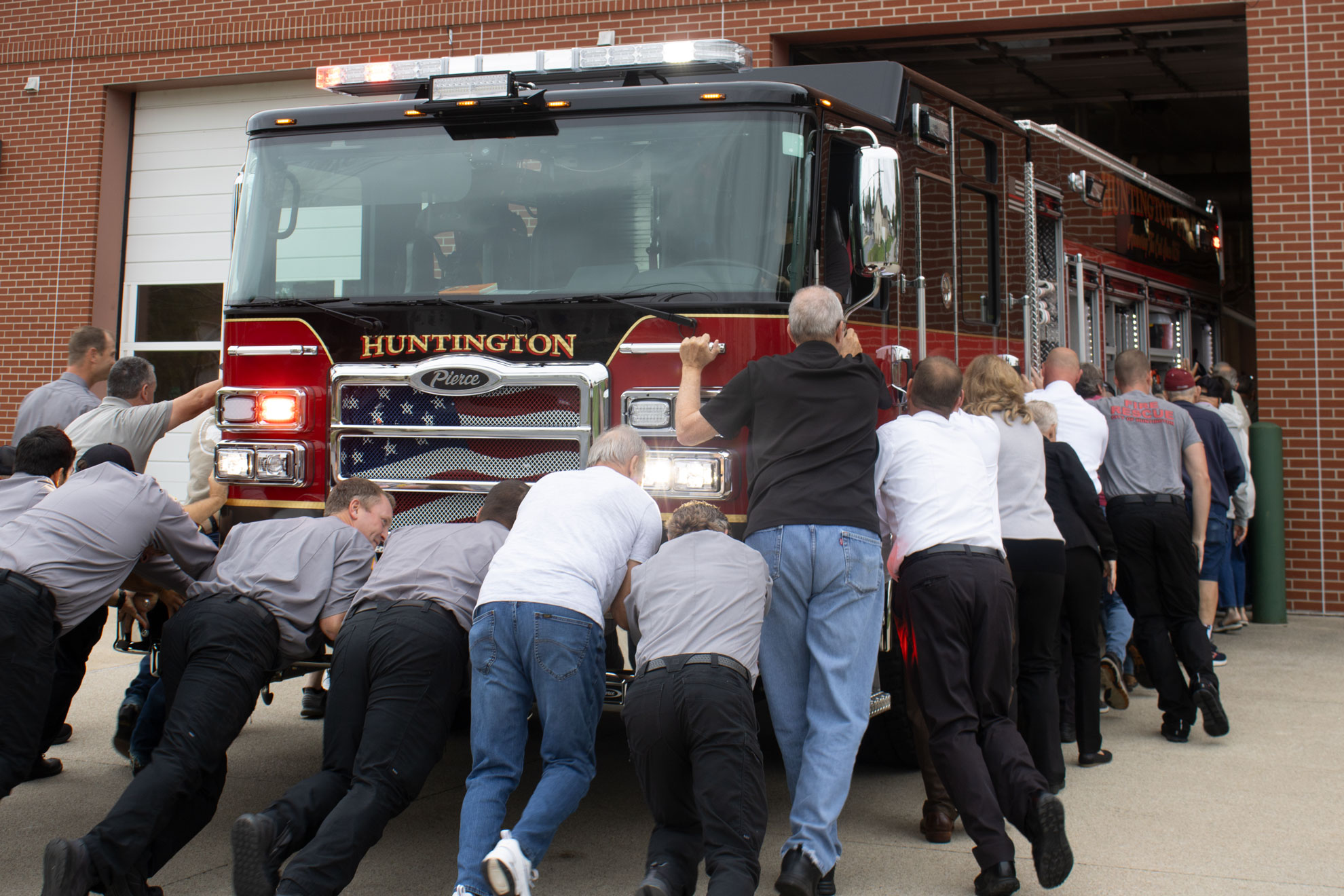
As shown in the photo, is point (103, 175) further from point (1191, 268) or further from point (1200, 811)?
point (1200, 811)

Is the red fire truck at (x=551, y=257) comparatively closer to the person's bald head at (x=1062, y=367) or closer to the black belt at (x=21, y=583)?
the person's bald head at (x=1062, y=367)

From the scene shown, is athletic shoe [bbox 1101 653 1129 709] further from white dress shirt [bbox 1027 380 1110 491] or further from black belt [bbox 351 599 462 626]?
black belt [bbox 351 599 462 626]

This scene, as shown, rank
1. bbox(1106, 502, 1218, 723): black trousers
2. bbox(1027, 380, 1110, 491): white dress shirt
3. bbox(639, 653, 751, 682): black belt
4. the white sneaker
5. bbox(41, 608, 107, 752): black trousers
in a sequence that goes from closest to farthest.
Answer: the white sneaker
bbox(639, 653, 751, 682): black belt
bbox(41, 608, 107, 752): black trousers
bbox(1106, 502, 1218, 723): black trousers
bbox(1027, 380, 1110, 491): white dress shirt

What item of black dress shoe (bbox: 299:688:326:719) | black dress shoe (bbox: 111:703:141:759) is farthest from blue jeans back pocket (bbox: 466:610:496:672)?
black dress shoe (bbox: 299:688:326:719)

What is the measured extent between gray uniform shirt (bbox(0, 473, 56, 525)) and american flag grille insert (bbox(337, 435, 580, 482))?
44.9 inches

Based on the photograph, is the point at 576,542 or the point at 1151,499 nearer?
the point at 576,542

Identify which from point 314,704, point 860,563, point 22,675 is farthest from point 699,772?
point 314,704

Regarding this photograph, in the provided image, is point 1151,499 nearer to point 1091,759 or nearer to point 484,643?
point 1091,759

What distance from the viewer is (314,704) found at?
7270mm

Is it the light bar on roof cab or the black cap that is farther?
the light bar on roof cab

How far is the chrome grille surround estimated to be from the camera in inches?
202

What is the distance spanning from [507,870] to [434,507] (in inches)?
76.0

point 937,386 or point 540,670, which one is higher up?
point 937,386

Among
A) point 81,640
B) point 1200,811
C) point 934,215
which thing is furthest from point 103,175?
point 1200,811
